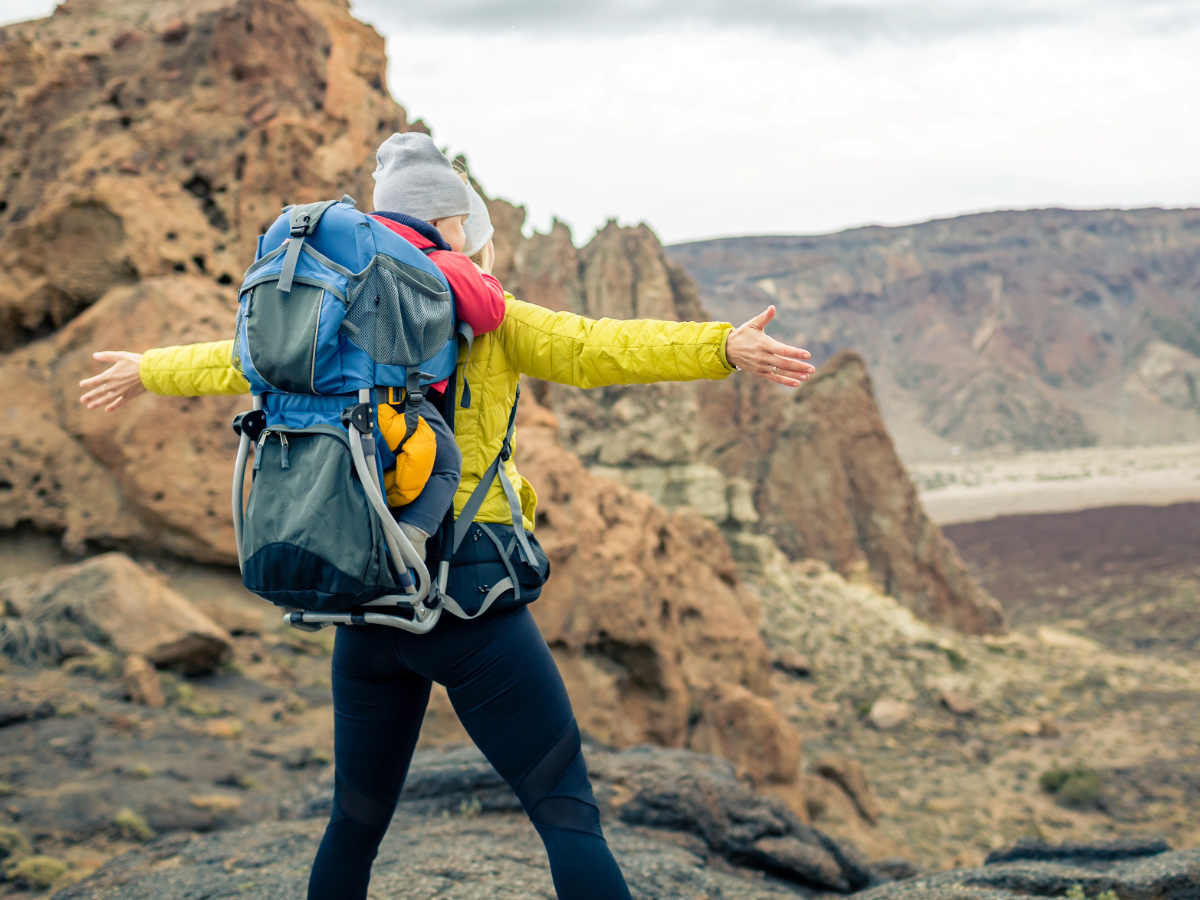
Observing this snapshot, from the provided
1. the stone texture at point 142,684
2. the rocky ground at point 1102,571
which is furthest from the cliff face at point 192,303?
the rocky ground at point 1102,571

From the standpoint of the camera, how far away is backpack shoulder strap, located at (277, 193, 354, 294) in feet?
4.95

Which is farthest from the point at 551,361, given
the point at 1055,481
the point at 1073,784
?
the point at 1055,481

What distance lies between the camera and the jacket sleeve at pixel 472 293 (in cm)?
164

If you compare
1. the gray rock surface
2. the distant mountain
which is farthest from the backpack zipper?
the distant mountain

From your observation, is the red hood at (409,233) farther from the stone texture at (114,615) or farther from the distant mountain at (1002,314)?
the distant mountain at (1002,314)

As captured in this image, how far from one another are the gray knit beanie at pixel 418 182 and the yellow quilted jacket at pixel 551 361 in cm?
24

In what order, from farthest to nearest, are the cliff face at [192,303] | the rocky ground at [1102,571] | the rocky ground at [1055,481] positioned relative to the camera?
1. the rocky ground at [1055,481]
2. the rocky ground at [1102,571]
3. the cliff face at [192,303]

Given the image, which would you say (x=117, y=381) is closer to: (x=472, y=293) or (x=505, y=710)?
(x=472, y=293)

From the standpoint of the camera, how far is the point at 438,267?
163 centimetres

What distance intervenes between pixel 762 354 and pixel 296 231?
0.89m

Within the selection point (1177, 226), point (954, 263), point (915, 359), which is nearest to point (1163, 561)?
point (915, 359)

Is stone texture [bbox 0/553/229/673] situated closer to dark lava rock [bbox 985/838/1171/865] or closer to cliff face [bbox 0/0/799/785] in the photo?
cliff face [bbox 0/0/799/785]

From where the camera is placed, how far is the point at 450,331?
5.34 feet

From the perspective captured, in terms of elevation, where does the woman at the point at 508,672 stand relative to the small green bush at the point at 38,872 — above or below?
above
